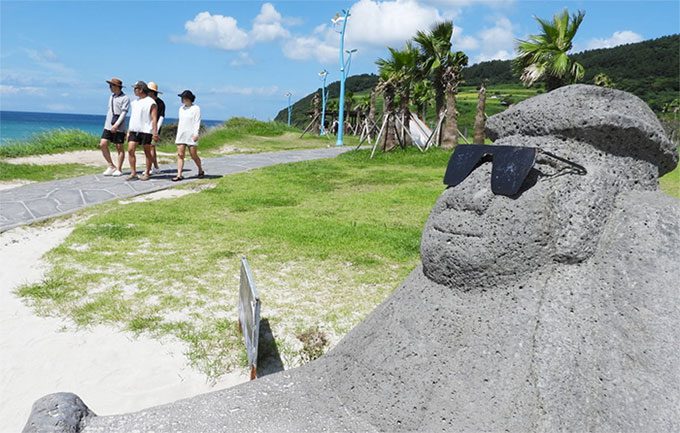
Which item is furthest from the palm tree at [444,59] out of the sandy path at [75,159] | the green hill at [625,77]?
the green hill at [625,77]

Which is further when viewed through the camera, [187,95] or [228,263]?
[187,95]

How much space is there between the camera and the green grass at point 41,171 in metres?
10.0

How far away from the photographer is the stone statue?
1.75 metres

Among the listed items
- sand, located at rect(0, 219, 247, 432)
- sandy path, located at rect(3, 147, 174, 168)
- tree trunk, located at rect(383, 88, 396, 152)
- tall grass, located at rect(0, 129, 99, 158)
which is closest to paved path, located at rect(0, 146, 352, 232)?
sandy path, located at rect(3, 147, 174, 168)

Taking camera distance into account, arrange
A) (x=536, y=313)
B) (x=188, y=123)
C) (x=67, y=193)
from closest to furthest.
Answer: (x=536, y=313)
(x=67, y=193)
(x=188, y=123)

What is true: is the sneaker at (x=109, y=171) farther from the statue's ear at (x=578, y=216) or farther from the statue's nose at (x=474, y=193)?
the statue's ear at (x=578, y=216)

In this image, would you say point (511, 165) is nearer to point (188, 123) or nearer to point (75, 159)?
point (188, 123)

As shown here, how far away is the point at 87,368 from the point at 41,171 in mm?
8344

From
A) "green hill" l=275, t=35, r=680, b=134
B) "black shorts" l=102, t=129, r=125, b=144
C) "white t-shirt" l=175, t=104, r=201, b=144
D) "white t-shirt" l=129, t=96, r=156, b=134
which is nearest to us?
"white t-shirt" l=129, t=96, r=156, b=134

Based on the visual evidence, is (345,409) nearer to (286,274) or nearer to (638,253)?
(638,253)

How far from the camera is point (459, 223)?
2033mm

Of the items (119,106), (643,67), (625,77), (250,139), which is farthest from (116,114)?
(643,67)

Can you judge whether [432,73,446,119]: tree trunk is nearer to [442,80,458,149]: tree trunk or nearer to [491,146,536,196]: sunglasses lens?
[442,80,458,149]: tree trunk

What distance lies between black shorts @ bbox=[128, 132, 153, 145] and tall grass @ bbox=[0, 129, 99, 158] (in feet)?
16.8
